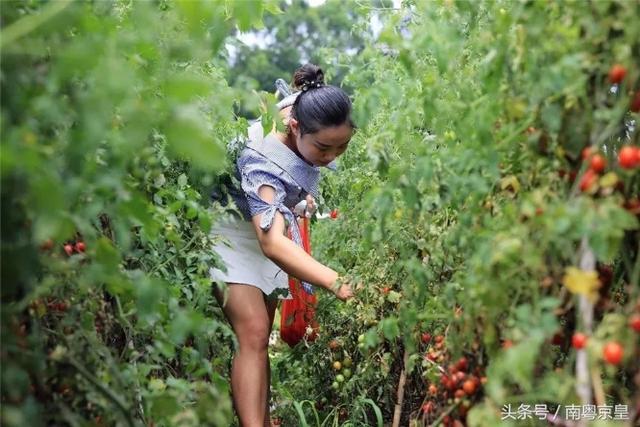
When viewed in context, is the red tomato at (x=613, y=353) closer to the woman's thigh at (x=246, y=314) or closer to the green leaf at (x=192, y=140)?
the green leaf at (x=192, y=140)

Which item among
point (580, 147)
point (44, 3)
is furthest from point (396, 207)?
point (44, 3)

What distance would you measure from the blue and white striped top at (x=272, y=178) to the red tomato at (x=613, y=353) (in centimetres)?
163

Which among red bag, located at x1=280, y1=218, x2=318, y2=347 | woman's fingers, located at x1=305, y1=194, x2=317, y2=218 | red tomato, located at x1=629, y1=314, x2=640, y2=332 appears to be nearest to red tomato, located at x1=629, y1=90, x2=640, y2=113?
red tomato, located at x1=629, y1=314, x2=640, y2=332

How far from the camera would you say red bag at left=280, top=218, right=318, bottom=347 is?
3686 mm

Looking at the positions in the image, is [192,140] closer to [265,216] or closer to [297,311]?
[265,216]

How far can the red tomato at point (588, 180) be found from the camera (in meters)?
1.78

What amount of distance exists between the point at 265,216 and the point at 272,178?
0.58 ft

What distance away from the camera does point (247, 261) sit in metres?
3.37

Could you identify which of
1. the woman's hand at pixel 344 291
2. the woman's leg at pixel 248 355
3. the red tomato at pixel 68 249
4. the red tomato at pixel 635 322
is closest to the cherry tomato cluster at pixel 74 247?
the red tomato at pixel 68 249

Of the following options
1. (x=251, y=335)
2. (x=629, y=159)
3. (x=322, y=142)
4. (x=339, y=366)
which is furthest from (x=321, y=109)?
(x=629, y=159)

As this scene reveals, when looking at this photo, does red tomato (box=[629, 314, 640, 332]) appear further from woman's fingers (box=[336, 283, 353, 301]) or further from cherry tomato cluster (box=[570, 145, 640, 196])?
woman's fingers (box=[336, 283, 353, 301])

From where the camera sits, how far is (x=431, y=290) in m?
2.81

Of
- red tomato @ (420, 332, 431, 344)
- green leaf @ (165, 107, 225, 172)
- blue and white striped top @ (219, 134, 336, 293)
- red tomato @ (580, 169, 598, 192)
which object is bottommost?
green leaf @ (165, 107, 225, 172)

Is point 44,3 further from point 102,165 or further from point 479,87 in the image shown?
point 479,87
